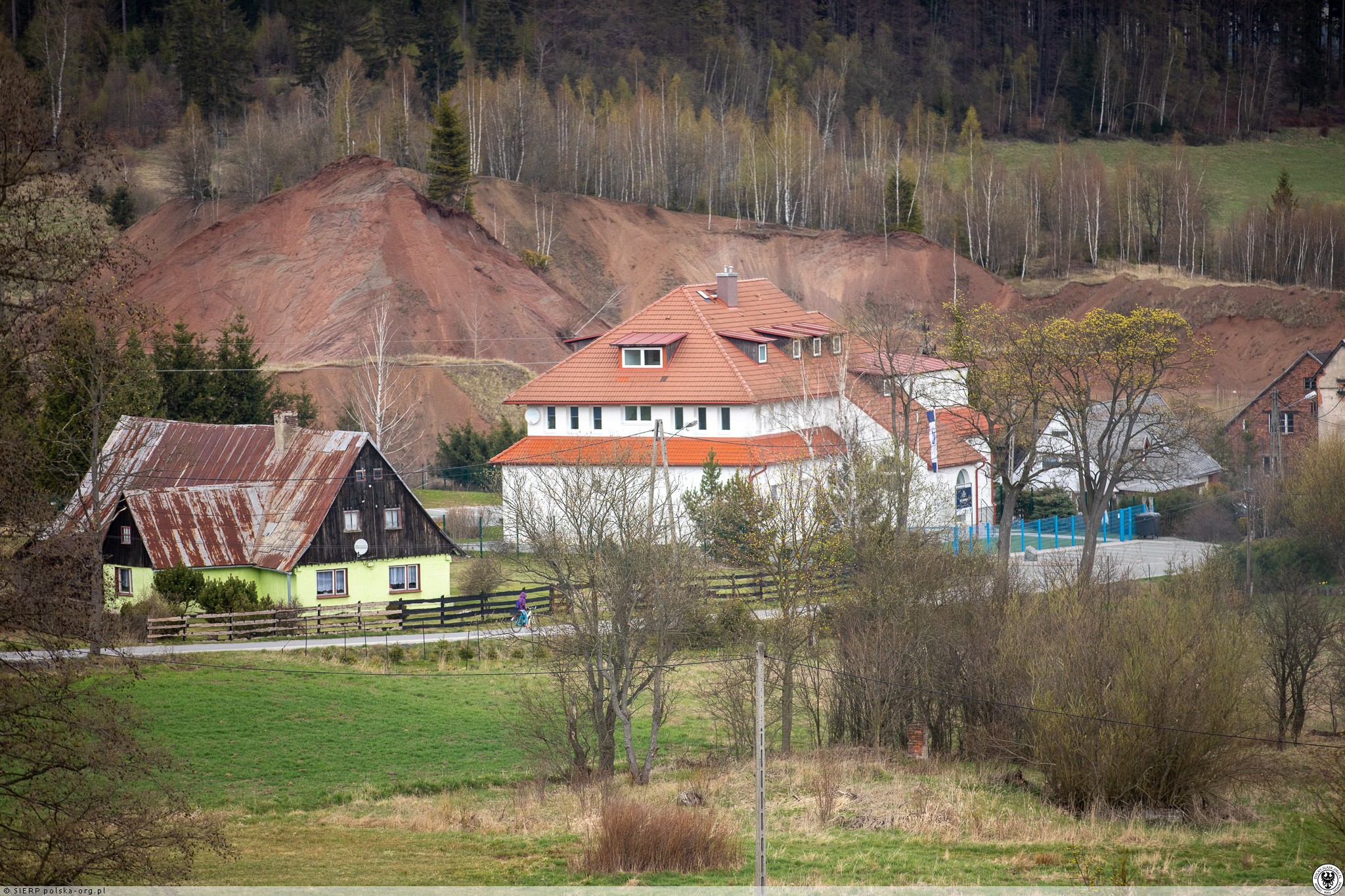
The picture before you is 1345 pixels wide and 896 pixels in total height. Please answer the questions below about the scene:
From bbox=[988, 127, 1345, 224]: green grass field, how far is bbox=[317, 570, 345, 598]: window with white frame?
3702 inches

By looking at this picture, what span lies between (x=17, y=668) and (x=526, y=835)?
8476 millimetres

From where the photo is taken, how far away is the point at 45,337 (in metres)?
14.6

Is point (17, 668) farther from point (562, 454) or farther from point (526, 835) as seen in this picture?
point (562, 454)

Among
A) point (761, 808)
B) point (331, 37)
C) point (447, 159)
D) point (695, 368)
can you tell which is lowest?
point (761, 808)

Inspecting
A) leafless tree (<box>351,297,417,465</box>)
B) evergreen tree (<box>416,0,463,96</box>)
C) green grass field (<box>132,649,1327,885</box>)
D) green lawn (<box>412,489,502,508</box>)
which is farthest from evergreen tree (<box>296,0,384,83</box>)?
green grass field (<box>132,649,1327,885</box>)

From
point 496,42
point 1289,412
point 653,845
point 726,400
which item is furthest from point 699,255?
point 653,845

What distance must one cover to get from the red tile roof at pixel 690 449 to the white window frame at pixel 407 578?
21.5 ft

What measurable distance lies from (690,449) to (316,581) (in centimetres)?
1511

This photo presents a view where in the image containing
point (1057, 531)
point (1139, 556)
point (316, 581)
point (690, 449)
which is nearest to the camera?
point (316, 581)

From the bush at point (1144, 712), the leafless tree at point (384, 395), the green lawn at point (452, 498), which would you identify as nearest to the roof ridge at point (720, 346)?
the green lawn at point (452, 498)

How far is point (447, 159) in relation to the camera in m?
87.9

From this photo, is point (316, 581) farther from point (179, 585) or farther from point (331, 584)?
point (179, 585)

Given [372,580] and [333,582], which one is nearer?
[333,582]

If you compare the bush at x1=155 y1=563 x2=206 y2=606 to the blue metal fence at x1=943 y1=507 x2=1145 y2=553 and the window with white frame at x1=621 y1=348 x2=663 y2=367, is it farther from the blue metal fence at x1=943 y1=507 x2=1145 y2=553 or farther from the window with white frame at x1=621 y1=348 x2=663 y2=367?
the blue metal fence at x1=943 y1=507 x2=1145 y2=553
